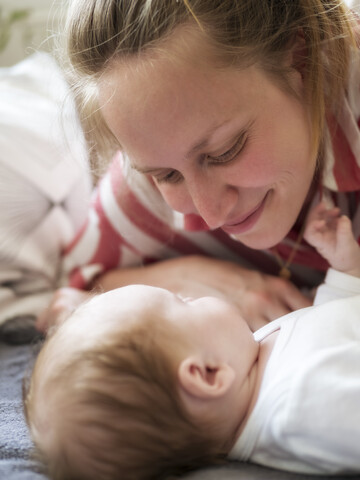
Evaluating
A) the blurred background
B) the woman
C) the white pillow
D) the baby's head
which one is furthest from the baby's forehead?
the blurred background

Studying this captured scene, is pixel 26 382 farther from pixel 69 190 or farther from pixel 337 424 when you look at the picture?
pixel 69 190

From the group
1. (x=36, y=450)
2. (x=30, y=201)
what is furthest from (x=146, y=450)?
(x=30, y=201)

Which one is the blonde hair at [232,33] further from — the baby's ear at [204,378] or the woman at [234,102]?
the baby's ear at [204,378]

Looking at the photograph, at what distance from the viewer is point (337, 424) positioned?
71cm

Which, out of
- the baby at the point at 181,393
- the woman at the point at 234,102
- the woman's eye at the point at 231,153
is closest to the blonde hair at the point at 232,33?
the woman at the point at 234,102

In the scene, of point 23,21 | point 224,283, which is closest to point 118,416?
point 224,283

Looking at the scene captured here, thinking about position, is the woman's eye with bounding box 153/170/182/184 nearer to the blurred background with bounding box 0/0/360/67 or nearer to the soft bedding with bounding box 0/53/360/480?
the soft bedding with bounding box 0/53/360/480

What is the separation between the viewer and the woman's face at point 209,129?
2.70 feet

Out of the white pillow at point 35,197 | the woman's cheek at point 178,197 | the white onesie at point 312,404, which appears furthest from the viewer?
the white pillow at point 35,197

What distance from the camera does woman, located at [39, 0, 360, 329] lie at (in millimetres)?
829

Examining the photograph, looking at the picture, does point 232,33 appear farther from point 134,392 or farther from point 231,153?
point 134,392

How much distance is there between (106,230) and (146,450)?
2.29 feet

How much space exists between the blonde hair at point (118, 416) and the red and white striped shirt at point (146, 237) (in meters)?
0.44

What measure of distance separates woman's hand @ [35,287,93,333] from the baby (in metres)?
0.40
